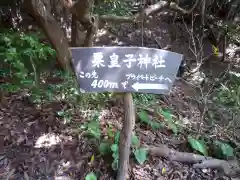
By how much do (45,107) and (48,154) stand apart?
0.64m

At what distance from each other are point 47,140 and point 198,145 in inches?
68.1

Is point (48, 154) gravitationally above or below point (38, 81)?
below

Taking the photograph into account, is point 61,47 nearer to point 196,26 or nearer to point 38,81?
point 38,81

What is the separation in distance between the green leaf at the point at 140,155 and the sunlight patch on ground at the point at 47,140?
804mm

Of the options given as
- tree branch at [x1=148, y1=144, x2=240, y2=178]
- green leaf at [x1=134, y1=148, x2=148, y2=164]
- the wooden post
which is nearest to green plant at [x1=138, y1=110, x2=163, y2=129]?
tree branch at [x1=148, y1=144, x2=240, y2=178]

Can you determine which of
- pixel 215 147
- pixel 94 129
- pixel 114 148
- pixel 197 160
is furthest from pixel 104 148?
pixel 215 147

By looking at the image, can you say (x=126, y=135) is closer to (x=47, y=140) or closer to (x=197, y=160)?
(x=47, y=140)

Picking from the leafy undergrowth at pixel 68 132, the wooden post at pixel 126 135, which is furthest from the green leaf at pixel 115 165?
the wooden post at pixel 126 135

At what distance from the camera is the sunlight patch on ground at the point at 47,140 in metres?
2.57

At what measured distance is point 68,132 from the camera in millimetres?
2742

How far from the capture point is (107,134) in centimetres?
281

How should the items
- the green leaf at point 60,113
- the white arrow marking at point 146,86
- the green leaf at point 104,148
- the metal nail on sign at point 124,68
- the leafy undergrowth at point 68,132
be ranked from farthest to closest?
the green leaf at point 60,113
the green leaf at point 104,148
the leafy undergrowth at point 68,132
the white arrow marking at point 146,86
the metal nail on sign at point 124,68

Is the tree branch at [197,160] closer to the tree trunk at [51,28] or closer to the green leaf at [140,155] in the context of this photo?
the green leaf at [140,155]

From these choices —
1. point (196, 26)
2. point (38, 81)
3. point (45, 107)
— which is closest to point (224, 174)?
point (45, 107)
